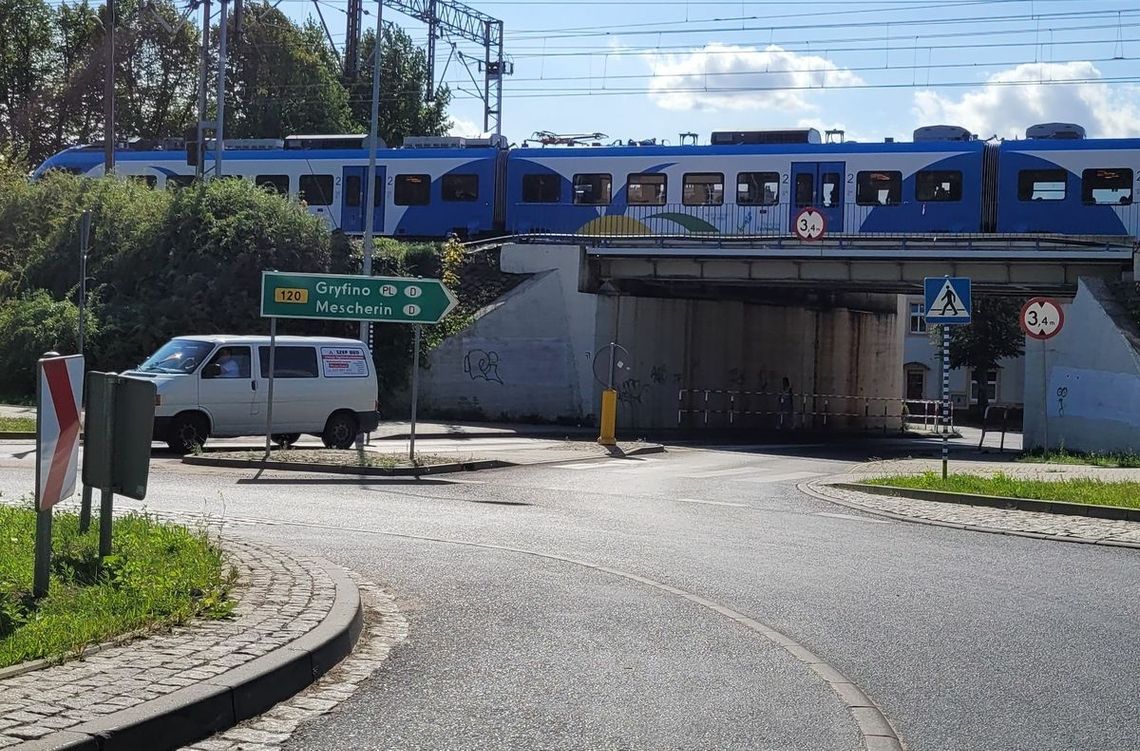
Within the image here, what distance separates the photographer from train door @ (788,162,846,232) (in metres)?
36.1

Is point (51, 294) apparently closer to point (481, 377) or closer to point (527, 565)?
point (481, 377)

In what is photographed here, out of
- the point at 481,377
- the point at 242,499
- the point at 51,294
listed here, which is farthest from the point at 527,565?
the point at 51,294

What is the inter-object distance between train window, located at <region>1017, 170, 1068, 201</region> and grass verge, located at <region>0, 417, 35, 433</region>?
23264mm

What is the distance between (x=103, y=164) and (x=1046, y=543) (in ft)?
125

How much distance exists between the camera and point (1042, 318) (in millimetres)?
22438

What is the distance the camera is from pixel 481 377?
119 ft

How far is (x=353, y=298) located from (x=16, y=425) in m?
7.36

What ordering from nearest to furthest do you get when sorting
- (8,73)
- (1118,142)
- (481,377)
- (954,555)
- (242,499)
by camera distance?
(954,555) < (242,499) < (1118,142) < (481,377) < (8,73)

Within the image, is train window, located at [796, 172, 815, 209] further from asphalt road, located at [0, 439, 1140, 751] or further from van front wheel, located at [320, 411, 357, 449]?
asphalt road, located at [0, 439, 1140, 751]

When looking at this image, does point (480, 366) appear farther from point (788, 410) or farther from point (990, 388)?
point (990, 388)

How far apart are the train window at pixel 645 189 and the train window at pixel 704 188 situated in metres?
0.71

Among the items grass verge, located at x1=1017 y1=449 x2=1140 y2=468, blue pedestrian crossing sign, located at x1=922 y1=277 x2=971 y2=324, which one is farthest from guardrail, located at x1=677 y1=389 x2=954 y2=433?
blue pedestrian crossing sign, located at x1=922 y1=277 x2=971 y2=324

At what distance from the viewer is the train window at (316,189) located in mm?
41375

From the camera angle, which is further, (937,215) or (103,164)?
(103,164)
